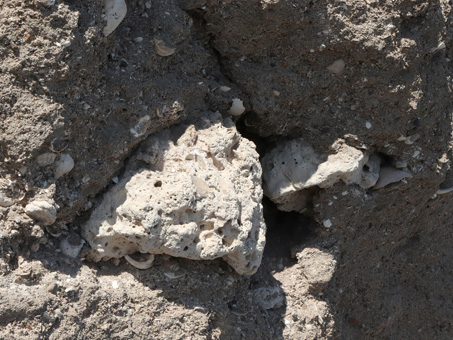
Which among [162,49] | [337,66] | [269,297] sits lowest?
[269,297]

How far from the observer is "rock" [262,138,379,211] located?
8.96 ft

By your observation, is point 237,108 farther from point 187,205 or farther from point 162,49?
point 187,205

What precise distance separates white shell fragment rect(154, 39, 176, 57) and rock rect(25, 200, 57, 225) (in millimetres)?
693

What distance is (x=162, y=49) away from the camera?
7.88 ft

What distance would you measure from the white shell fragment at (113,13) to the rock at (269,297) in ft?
4.09

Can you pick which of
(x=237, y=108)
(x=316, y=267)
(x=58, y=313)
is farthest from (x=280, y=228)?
(x=58, y=313)

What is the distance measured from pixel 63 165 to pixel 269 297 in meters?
1.08

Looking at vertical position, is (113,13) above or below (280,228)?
above

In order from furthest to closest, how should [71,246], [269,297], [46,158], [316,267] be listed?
[316,267] < [269,297] < [71,246] < [46,158]

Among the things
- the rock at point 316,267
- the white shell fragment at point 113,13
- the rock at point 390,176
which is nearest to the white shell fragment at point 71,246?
the white shell fragment at point 113,13

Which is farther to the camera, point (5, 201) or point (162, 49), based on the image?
point (162, 49)

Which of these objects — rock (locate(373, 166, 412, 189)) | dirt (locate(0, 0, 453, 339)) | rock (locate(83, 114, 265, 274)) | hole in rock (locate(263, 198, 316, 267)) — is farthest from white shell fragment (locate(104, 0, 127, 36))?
rock (locate(373, 166, 412, 189))

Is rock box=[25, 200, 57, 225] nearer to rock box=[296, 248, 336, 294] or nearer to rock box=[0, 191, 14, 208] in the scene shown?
rock box=[0, 191, 14, 208]

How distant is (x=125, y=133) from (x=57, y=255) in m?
0.51
